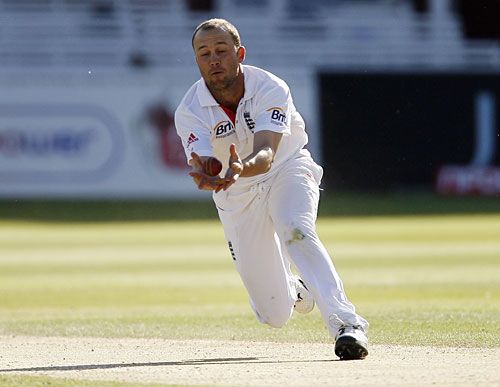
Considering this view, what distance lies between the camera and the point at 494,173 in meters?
27.5

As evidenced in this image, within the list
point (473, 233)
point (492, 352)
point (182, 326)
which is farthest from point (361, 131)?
point (492, 352)

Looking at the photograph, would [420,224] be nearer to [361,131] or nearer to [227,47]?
[361,131]

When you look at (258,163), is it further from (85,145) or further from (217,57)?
(85,145)

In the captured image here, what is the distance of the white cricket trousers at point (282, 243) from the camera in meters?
6.80

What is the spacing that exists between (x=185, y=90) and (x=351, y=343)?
2003 centimetres

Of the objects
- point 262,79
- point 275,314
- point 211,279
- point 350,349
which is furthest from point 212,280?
point 350,349

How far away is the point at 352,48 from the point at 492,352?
23.7 m

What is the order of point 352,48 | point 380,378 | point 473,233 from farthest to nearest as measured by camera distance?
point 352,48, point 473,233, point 380,378

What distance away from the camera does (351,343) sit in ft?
21.7

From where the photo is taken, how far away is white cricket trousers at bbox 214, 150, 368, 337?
6797 mm

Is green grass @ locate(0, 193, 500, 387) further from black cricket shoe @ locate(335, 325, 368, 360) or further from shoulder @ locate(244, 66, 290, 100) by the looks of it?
shoulder @ locate(244, 66, 290, 100)

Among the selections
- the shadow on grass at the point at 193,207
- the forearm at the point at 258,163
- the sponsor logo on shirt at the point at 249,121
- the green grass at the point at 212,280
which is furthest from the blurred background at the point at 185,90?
the forearm at the point at 258,163

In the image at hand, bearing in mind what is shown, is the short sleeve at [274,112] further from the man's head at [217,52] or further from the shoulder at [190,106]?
the shoulder at [190,106]

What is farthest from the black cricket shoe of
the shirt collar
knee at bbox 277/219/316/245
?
the shirt collar
